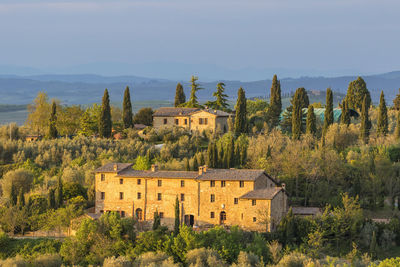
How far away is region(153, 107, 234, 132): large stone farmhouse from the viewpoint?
71.6 m

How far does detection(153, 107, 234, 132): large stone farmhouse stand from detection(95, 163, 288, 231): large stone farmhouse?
22094mm

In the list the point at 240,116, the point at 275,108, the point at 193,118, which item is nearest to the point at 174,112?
the point at 193,118

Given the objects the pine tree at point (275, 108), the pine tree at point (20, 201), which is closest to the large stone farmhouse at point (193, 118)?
the pine tree at point (275, 108)

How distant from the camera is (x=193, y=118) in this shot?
7275cm

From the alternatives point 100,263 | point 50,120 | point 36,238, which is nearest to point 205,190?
point 100,263

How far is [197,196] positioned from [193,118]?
86.6 ft

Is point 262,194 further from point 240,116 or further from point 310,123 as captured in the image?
point 240,116

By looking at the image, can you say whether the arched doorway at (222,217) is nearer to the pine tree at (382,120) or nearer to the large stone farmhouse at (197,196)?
the large stone farmhouse at (197,196)

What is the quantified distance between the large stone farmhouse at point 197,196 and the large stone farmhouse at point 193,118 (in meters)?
22.1

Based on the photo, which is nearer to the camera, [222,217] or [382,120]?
[222,217]

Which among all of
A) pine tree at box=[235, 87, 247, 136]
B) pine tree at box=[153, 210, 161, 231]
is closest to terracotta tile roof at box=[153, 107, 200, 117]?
pine tree at box=[235, 87, 247, 136]

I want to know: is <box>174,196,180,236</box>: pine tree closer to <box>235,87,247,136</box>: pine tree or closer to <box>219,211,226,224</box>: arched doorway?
<box>219,211,226,224</box>: arched doorway

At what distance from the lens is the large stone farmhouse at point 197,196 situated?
45.2 meters

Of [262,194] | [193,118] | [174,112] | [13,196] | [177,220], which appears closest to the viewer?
[177,220]
